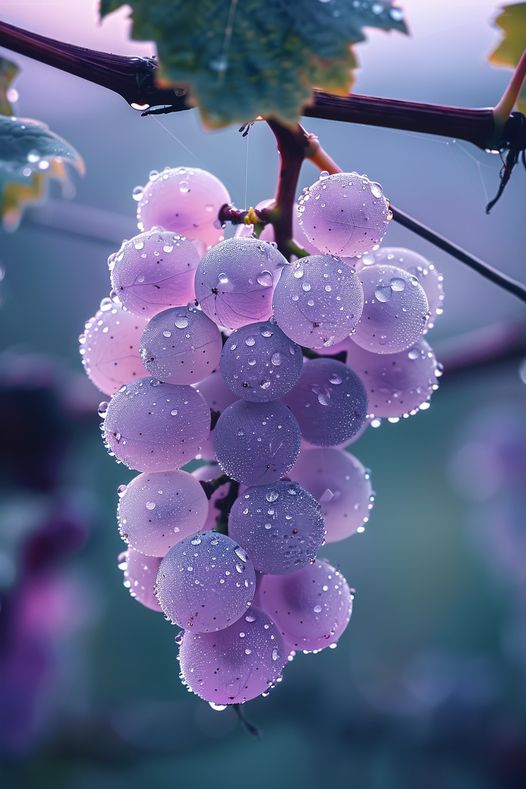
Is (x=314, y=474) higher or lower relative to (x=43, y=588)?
higher

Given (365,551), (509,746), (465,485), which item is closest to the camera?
(509,746)

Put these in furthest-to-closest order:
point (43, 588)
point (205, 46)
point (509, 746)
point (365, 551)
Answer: point (365, 551) < point (509, 746) < point (43, 588) < point (205, 46)

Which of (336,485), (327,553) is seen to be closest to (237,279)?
(336,485)

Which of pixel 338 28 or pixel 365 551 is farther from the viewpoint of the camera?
pixel 365 551

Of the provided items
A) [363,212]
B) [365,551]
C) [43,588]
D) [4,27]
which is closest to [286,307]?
[363,212]

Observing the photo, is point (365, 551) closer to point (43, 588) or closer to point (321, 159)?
point (43, 588)

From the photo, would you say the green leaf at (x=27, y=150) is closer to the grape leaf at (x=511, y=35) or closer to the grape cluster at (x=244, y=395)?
the grape cluster at (x=244, y=395)

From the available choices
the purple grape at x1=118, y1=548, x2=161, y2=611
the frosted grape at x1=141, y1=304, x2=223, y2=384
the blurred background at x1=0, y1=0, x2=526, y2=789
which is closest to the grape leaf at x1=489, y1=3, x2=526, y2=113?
the blurred background at x1=0, y1=0, x2=526, y2=789

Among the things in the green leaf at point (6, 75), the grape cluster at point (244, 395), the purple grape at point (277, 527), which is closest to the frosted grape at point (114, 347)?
the grape cluster at point (244, 395)

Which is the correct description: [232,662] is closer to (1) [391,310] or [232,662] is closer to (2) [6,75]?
(1) [391,310]
